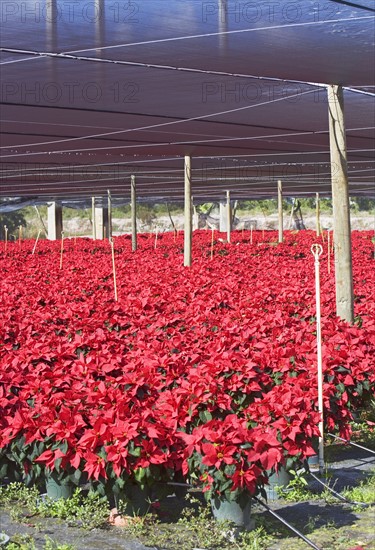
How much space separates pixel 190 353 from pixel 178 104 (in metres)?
4.16

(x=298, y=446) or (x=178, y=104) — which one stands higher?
(x=178, y=104)

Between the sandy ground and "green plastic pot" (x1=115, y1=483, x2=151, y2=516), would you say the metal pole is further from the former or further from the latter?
the sandy ground

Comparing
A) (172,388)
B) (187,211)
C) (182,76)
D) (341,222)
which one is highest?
(182,76)

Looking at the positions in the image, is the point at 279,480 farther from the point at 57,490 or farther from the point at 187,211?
the point at 187,211

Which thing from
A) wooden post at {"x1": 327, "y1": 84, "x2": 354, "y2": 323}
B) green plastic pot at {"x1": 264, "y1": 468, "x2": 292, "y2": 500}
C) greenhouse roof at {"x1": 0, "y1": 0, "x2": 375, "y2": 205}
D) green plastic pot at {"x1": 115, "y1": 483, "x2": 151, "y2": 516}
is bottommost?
green plastic pot at {"x1": 264, "y1": 468, "x2": 292, "y2": 500}

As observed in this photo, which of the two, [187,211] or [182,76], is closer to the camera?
[182,76]

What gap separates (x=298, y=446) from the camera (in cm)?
504

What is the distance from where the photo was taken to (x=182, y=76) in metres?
8.30

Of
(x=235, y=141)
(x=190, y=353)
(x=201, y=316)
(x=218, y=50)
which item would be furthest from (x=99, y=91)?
(x=235, y=141)

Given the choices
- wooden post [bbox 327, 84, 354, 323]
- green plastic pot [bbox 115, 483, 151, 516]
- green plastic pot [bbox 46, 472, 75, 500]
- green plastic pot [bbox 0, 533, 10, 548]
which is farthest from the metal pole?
green plastic pot [bbox 0, 533, 10, 548]

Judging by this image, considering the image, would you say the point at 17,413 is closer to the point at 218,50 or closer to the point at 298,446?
the point at 298,446

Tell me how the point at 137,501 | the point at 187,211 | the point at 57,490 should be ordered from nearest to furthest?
the point at 137,501 → the point at 57,490 → the point at 187,211

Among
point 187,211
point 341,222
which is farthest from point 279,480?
point 187,211

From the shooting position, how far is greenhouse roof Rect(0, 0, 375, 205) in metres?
6.36
